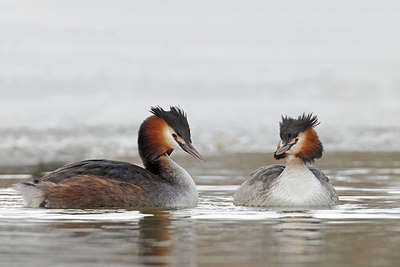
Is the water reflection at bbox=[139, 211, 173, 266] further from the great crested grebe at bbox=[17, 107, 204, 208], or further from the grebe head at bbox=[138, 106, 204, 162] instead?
the grebe head at bbox=[138, 106, 204, 162]

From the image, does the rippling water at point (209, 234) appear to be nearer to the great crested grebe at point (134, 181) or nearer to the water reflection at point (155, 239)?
the water reflection at point (155, 239)

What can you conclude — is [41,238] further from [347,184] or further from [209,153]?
[209,153]

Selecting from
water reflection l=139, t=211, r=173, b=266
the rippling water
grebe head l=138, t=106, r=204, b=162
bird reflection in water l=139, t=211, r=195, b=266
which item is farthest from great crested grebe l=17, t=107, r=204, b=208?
bird reflection in water l=139, t=211, r=195, b=266

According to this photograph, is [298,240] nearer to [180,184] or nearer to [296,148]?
[180,184]

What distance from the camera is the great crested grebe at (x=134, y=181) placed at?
10148 millimetres

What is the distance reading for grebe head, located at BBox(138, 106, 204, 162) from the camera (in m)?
10.8

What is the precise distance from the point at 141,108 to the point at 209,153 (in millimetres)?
6319

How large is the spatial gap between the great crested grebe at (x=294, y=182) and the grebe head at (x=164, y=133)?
839mm

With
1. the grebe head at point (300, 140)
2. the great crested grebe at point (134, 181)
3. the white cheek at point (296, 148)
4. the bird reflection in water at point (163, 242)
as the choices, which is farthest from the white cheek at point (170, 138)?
the bird reflection in water at point (163, 242)

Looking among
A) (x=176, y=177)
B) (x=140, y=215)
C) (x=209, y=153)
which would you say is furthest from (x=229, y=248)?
(x=209, y=153)

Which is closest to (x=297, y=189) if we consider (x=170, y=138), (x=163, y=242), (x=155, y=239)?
(x=170, y=138)

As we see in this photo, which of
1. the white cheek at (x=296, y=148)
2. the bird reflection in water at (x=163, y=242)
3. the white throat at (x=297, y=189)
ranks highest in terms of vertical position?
the white cheek at (x=296, y=148)

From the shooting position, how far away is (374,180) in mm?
13391

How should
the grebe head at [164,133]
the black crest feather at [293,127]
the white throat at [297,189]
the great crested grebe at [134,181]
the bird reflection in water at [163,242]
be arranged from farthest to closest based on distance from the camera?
1. the black crest feather at [293,127]
2. the grebe head at [164,133]
3. the white throat at [297,189]
4. the great crested grebe at [134,181]
5. the bird reflection in water at [163,242]
